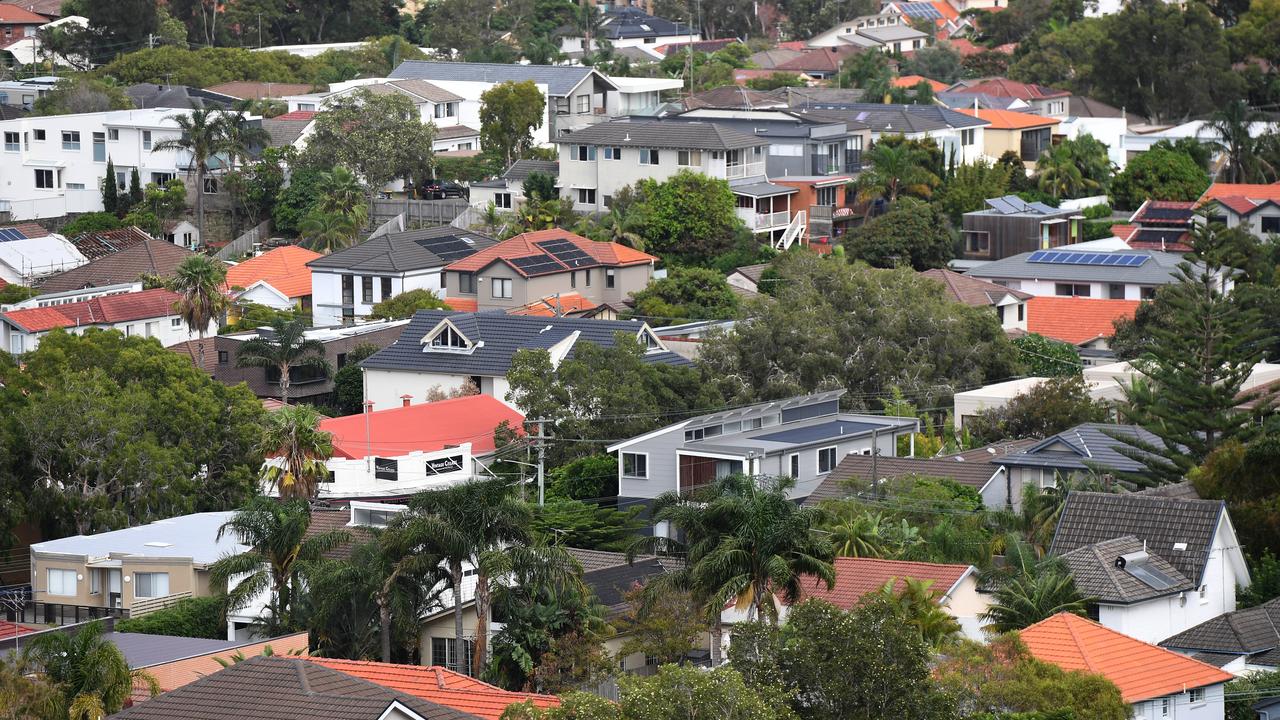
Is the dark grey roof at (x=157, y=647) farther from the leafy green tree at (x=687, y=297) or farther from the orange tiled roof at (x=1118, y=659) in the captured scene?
the leafy green tree at (x=687, y=297)

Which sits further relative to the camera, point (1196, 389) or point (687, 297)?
point (687, 297)

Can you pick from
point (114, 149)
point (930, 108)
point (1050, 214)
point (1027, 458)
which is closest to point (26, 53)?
point (114, 149)

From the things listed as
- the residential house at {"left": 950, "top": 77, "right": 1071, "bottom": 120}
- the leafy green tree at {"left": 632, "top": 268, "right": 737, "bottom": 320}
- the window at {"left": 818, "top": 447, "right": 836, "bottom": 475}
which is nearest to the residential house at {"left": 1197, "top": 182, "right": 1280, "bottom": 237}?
the leafy green tree at {"left": 632, "top": 268, "right": 737, "bottom": 320}

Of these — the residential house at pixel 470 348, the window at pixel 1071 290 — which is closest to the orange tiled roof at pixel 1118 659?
the residential house at pixel 470 348

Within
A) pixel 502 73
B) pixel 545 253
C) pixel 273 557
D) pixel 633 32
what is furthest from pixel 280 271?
pixel 633 32

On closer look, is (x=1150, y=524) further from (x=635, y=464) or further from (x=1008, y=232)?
(x=1008, y=232)

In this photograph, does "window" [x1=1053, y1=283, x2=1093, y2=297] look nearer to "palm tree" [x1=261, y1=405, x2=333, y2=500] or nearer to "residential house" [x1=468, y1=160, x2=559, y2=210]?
"residential house" [x1=468, y1=160, x2=559, y2=210]
